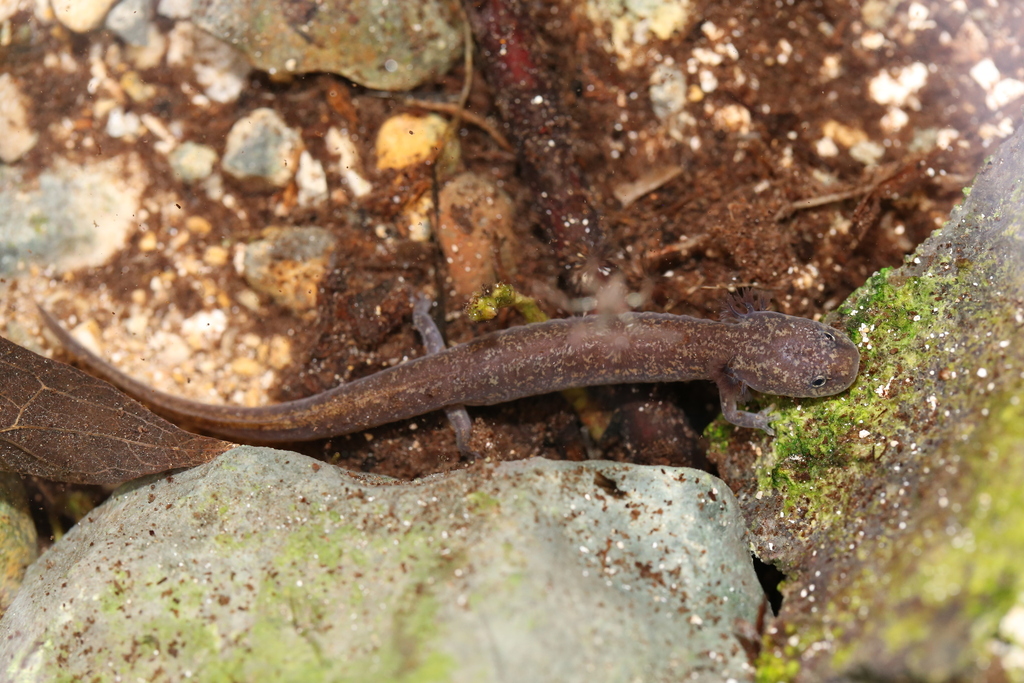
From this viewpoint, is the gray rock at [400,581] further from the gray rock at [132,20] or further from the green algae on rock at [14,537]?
the gray rock at [132,20]

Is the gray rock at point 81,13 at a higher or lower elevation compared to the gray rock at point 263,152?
higher

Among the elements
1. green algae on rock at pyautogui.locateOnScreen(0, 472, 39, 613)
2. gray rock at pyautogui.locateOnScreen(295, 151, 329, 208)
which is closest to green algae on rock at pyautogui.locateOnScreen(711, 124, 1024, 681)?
gray rock at pyautogui.locateOnScreen(295, 151, 329, 208)

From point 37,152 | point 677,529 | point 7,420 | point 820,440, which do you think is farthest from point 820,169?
point 37,152

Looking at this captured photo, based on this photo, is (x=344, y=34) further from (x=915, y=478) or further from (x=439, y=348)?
(x=915, y=478)

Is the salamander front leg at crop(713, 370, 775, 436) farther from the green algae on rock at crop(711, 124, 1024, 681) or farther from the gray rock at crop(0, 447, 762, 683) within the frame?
the gray rock at crop(0, 447, 762, 683)

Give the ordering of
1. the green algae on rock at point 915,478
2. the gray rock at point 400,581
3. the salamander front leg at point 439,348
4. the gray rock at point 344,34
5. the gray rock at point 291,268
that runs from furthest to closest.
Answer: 1. the gray rock at point 344,34
2. the gray rock at point 291,268
3. the salamander front leg at point 439,348
4. the gray rock at point 400,581
5. the green algae on rock at point 915,478

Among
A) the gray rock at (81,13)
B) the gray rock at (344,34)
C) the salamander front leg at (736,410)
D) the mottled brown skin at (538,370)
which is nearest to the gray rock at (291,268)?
the mottled brown skin at (538,370)

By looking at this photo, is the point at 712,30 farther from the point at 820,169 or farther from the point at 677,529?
the point at 677,529

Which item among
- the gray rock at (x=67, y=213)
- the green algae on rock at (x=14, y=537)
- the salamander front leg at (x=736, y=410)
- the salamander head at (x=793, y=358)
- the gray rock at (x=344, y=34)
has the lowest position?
the green algae on rock at (x=14, y=537)
